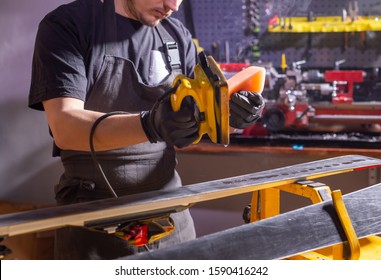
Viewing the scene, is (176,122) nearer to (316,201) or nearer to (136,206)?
(136,206)

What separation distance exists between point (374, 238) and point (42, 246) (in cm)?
118

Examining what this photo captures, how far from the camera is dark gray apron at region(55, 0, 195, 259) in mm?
1147

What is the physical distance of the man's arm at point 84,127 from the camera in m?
0.95

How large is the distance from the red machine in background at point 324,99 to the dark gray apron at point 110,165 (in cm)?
69

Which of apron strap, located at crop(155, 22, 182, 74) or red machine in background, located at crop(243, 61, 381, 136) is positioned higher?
apron strap, located at crop(155, 22, 182, 74)

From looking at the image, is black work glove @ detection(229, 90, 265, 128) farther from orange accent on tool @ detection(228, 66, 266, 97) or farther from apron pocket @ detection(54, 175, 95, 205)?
apron pocket @ detection(54, 175, 95, 205)

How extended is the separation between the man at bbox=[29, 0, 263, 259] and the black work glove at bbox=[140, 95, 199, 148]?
80mm

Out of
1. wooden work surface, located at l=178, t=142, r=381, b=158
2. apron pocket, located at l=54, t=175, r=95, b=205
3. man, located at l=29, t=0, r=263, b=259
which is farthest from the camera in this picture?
wooden work surface, located at l=178, t=142, r=381, b=158

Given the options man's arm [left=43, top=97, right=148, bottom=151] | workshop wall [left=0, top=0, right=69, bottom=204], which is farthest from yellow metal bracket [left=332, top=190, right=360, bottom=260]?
workshop wall [left=0, top=0, right=69, bottom=204]

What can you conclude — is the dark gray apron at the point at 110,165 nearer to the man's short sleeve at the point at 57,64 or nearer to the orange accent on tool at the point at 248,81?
the man's short sleeve at the point at 57,64

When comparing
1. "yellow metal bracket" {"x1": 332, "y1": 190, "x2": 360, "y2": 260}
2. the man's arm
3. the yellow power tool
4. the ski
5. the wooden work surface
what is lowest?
the wooden work surface

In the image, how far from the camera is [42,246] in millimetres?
1834

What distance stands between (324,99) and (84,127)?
1.04 m

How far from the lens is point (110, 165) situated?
1.17m
